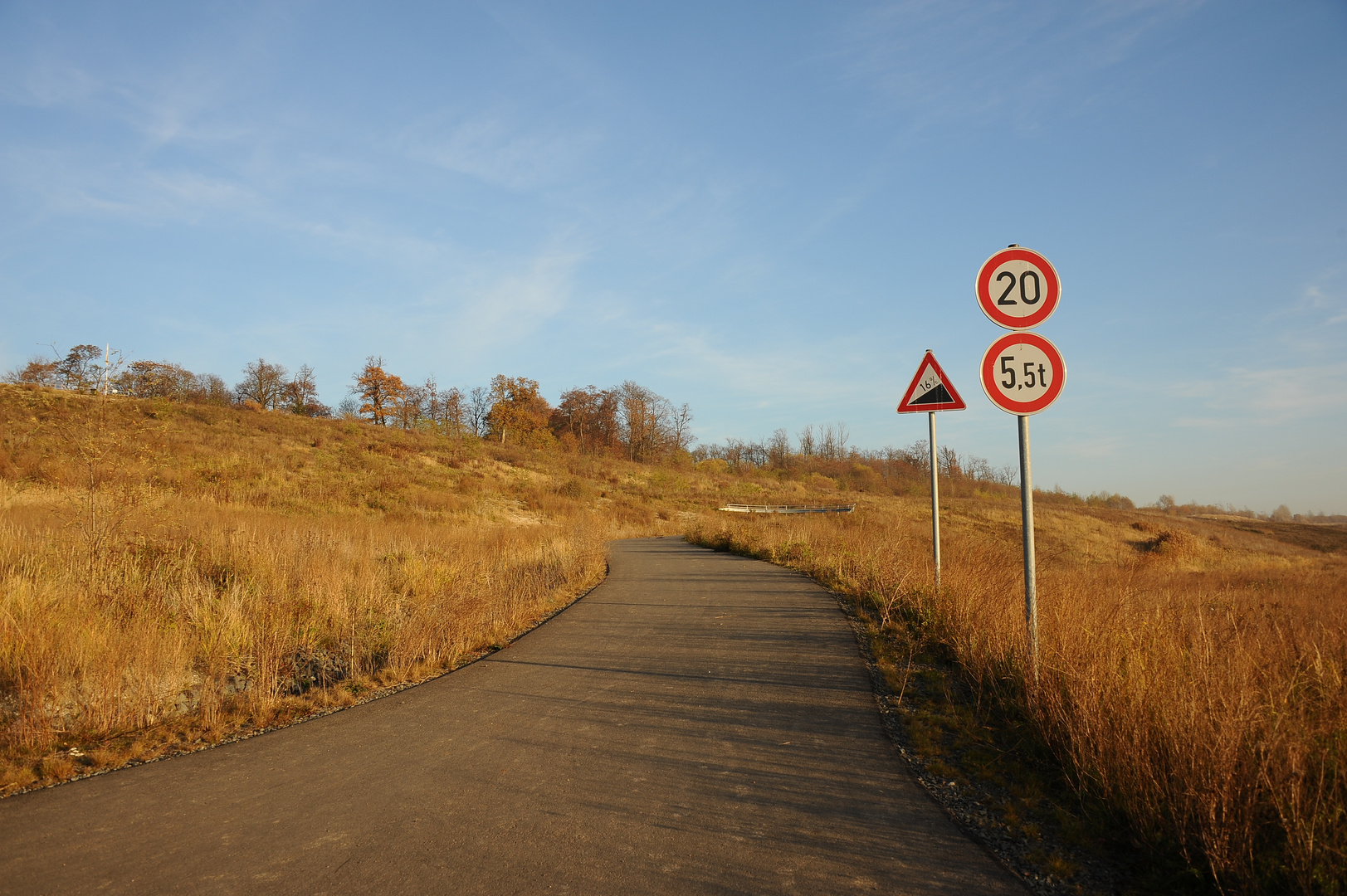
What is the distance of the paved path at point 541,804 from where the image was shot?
3.35 metres

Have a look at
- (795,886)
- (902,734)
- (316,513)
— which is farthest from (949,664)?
(316,513)

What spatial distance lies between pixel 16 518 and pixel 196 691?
9822 mm

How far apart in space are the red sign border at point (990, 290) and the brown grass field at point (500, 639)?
102 inches

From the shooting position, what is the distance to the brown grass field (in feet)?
11.0

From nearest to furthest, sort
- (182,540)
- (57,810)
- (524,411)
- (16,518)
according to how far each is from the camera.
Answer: (57,810), (182,540), (16,518), (524,411)

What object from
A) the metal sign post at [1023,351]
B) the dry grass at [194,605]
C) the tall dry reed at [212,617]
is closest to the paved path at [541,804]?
the dry grass at [194,605]

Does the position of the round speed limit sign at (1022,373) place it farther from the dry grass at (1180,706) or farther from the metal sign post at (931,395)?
the metal sign post at (931,395)

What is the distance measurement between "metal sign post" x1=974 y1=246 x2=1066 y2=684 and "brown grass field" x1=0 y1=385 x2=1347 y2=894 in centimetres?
130

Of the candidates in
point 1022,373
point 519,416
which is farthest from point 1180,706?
point 519,416

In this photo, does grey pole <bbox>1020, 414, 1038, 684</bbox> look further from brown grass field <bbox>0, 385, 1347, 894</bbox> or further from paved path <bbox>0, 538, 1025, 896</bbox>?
paved path <bbox>0, 538, 1025, 896</bbox>

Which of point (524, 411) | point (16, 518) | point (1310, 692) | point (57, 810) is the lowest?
point (57, 810)

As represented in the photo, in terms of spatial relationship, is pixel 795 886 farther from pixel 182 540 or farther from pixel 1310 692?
pixel 182 540

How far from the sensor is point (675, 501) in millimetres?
52750

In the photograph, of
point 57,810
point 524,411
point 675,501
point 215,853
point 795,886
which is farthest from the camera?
point 524,411
